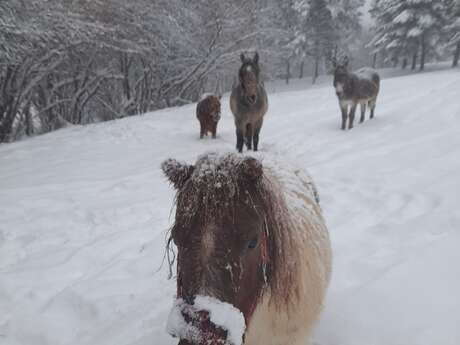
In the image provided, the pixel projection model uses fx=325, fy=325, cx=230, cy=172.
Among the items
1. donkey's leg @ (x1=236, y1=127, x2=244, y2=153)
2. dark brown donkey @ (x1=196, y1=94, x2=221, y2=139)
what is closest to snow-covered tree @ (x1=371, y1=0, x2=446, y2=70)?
dark brown donkey @ (x1=196, y1=94, x2=221, y2=139)

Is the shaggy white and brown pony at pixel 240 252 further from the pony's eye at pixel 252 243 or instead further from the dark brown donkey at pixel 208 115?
the dark brown donkey at pixel 208 115

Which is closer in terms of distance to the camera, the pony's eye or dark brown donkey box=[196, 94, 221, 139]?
the pony's eye

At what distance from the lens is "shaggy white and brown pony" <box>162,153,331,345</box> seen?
1.27 meters

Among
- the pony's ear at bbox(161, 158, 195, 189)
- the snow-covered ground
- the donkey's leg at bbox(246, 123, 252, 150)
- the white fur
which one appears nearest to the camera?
the pony's ear at bbox(161, 158, 195, 189)

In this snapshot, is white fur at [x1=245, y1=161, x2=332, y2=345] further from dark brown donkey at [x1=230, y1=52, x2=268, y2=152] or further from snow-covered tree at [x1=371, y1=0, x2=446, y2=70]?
snow-covered tree at [x1=371, y1=0, x2=446, y2=70]

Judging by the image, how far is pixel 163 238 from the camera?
3.96 metres

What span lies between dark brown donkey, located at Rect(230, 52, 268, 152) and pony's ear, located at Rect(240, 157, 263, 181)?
557 cm

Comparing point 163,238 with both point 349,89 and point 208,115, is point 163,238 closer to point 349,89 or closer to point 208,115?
point 208,115

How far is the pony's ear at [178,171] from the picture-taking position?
5.01ft

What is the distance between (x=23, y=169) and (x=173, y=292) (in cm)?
570

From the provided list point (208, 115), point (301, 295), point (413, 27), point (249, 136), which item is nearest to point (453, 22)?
point (413, 27)

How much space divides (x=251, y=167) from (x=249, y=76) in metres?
5.61

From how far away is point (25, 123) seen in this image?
45.9ft

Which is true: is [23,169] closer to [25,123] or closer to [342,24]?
[25,123]
